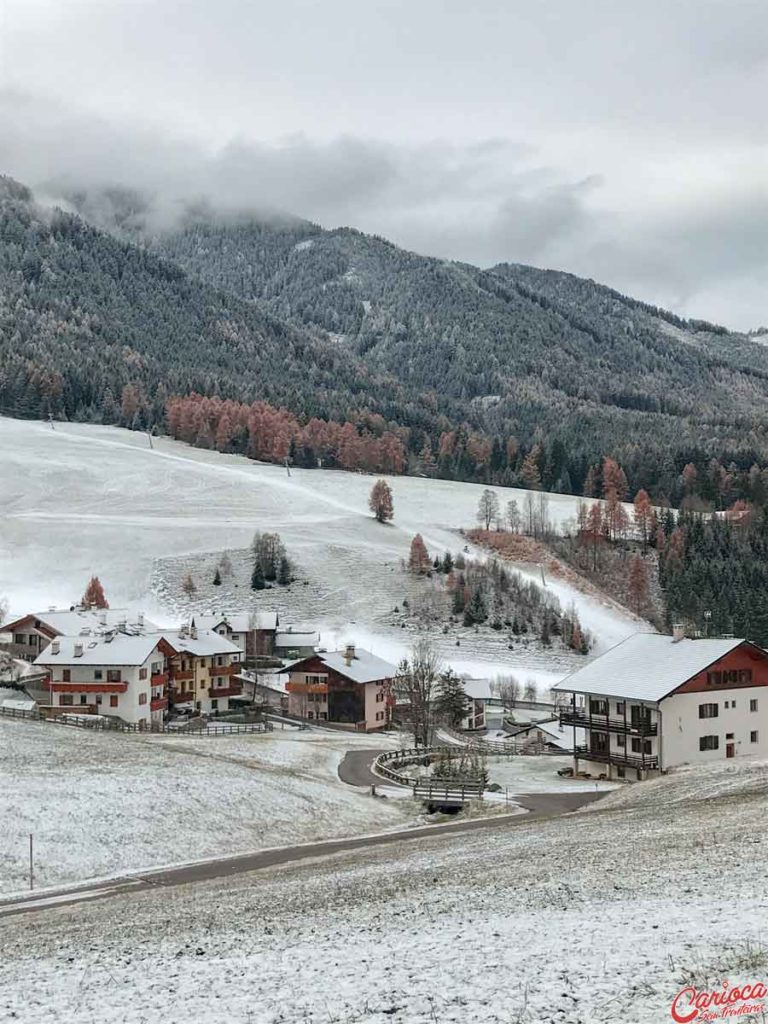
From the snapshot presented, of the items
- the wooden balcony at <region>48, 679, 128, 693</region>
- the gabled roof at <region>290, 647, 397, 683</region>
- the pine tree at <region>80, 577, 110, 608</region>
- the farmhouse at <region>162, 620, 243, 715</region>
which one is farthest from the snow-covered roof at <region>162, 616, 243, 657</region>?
the pine tree at <region>80, 577, 110, 608</region>

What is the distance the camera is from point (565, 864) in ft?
92.9

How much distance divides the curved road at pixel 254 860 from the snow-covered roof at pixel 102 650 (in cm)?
4153

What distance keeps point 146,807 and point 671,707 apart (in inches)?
1348

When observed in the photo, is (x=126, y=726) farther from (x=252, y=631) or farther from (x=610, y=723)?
(x=252, y=631)

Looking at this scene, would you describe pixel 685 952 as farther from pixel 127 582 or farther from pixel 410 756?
pixel 127 582

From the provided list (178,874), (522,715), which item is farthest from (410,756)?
(522,715)

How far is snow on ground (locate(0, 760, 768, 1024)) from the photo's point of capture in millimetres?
17016

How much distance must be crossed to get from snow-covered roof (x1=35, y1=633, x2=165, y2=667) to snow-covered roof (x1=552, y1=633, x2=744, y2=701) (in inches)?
1417

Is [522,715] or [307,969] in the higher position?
[307,969]

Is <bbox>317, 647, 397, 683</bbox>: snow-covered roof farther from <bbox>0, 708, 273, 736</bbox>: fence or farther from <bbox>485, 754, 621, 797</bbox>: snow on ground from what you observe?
<bbox>485, 754, 621, 797</bbox>: snow on ground

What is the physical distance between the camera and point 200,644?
102 m

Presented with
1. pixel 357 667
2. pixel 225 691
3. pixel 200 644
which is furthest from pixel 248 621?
pixel 357 667

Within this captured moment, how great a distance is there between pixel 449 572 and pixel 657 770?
9802 centimetres

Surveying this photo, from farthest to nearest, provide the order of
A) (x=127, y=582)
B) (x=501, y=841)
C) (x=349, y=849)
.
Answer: (x=127, y=582) < (x=349, y=849) < (x=501, y=841)
